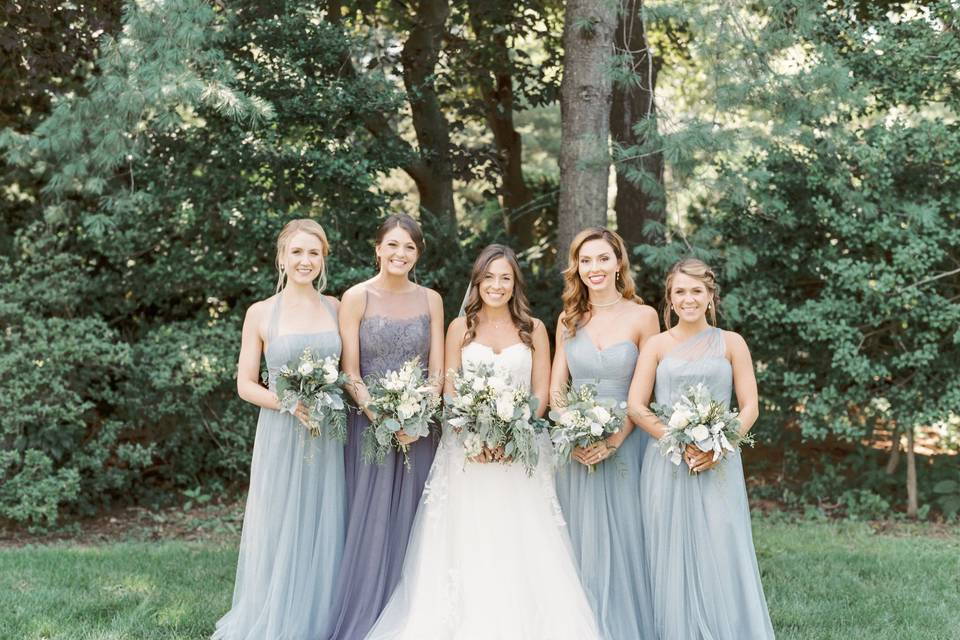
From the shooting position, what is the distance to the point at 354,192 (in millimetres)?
8602

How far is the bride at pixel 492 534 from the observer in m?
5.05

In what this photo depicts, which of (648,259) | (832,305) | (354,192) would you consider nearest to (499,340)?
(648,259)

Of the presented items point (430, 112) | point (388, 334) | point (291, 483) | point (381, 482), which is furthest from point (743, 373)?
point (430, 112)


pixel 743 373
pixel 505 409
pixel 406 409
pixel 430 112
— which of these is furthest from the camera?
pixel 430 112

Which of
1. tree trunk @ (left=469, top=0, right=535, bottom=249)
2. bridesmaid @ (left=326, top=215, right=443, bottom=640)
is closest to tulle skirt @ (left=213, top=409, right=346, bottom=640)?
bridesmaid @ (left=326, top=215, right=443, bottom=640)

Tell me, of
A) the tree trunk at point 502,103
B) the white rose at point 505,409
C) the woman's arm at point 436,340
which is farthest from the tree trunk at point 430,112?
the white rose at point 505,409

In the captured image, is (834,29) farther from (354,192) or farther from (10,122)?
(10,122)

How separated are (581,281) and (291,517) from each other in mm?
2061

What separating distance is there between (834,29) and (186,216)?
19.4 feet

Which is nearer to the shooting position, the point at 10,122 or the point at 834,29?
the point at 834,29

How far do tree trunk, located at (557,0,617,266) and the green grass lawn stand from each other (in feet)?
9.92

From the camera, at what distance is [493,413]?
4.91 metres

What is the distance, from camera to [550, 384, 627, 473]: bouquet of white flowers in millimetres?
4914

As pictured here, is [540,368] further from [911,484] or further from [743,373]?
[911,484]
